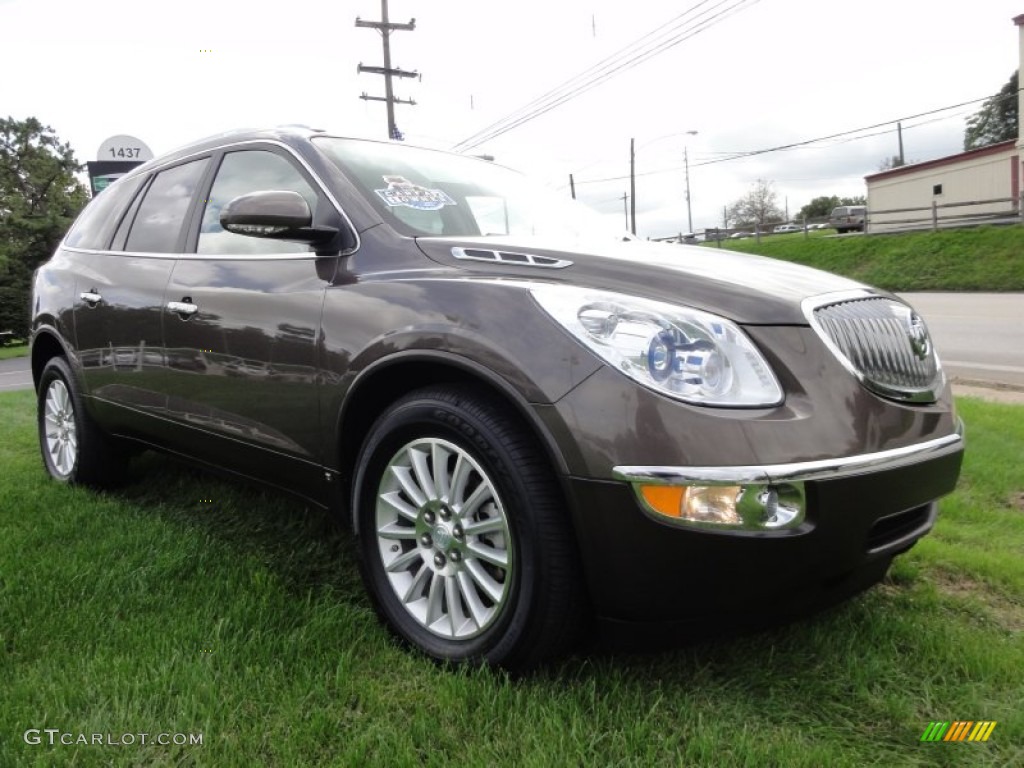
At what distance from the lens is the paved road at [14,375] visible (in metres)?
14.1

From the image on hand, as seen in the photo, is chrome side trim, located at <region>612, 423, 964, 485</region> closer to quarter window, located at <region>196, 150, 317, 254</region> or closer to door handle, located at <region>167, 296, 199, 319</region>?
quarter window, located at <region>196, 150, 317, 254</region>

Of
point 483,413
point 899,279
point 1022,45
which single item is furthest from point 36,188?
point 483,413

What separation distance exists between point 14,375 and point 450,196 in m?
18.0

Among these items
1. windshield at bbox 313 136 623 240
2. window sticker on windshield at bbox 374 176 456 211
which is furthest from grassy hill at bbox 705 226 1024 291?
window sticker on windshield at bbox 374 176 456 211

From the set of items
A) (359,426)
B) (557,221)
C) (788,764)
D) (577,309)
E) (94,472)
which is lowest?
(788,764)

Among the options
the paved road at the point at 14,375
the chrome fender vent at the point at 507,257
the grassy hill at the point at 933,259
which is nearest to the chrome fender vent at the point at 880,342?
the chrome fender vent at the point at 507,257

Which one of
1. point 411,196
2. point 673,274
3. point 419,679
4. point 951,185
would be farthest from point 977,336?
point 951,185

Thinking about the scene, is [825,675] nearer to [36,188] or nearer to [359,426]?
[359,426]

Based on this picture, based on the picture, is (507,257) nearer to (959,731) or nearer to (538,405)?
(538,405)

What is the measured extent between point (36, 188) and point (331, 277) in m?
48.3

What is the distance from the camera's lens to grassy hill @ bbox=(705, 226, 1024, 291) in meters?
19.9

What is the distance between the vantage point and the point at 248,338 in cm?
284

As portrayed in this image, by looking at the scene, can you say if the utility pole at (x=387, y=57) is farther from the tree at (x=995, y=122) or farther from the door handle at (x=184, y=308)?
the tree at (x=995, y=122)

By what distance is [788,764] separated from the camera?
178 centimetres
